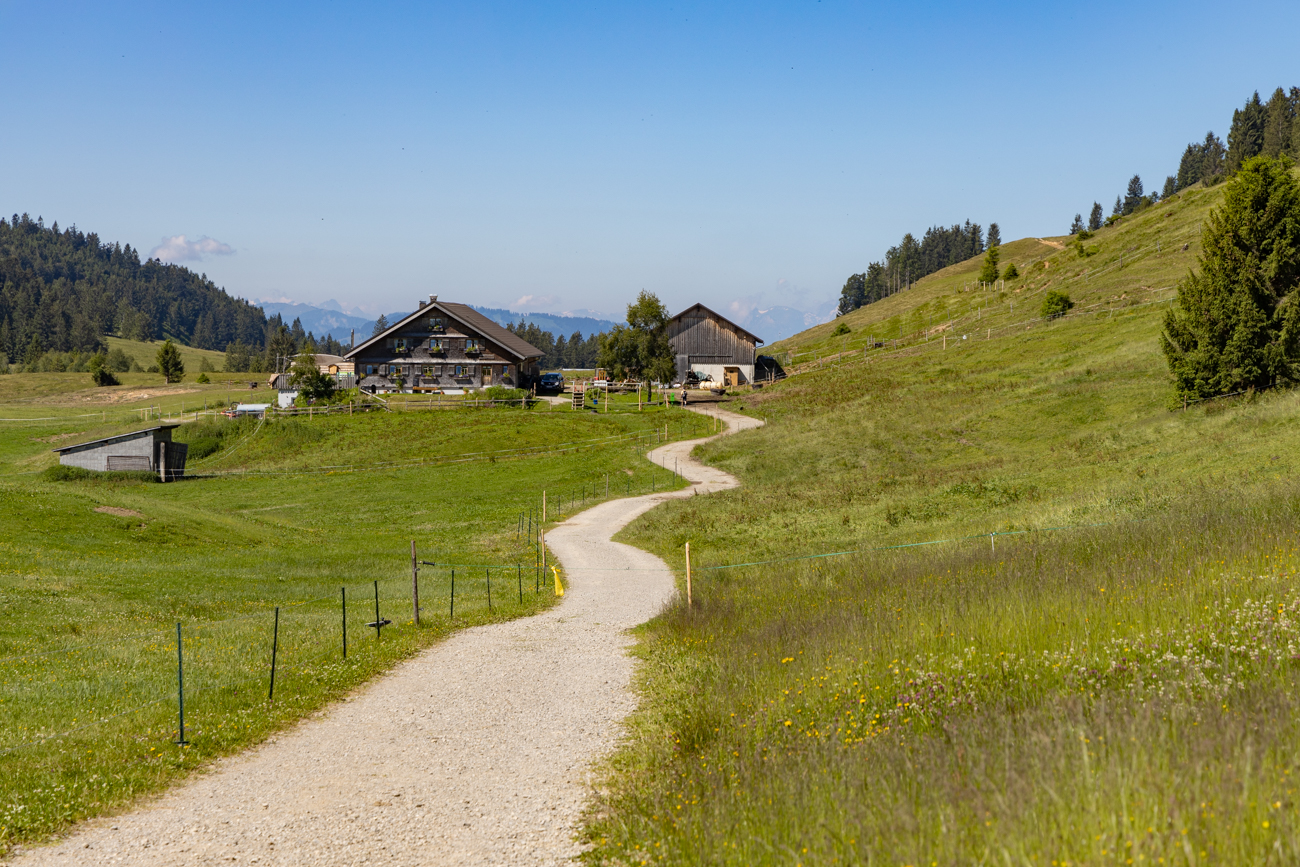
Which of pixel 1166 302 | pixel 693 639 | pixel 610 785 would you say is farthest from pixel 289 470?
pixel 1166 302

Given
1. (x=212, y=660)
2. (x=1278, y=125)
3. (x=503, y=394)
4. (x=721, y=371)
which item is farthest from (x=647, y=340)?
(x=1278, y=125)

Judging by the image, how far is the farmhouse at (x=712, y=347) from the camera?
95562mm

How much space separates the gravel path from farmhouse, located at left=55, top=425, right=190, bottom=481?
48.8 meters

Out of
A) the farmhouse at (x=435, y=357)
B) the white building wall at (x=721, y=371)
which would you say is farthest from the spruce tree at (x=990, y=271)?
the farmhouse at (x=435, y=357)

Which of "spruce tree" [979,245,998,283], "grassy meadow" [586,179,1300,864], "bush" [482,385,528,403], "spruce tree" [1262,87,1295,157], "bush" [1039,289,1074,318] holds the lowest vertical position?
"grassy meadow" [586,179,1300,864]

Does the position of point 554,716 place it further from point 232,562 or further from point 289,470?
point 289,470

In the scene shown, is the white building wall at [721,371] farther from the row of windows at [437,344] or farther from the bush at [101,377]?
the bush at [101,377]

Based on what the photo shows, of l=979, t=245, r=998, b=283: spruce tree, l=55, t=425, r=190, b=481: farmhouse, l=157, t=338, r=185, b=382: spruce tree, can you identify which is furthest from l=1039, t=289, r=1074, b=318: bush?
l=157, t=338, r=185, b=382: spruce tree

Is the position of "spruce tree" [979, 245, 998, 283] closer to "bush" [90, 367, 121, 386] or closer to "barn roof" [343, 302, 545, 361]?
"barn roof" [343, 302, 545, 361]

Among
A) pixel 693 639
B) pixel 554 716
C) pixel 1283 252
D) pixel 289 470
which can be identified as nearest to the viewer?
pixel 554 716

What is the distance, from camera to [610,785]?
9.43 metres

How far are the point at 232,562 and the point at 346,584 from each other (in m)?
5.78

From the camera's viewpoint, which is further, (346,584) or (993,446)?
(993,446)

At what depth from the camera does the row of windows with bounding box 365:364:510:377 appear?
84875mm
